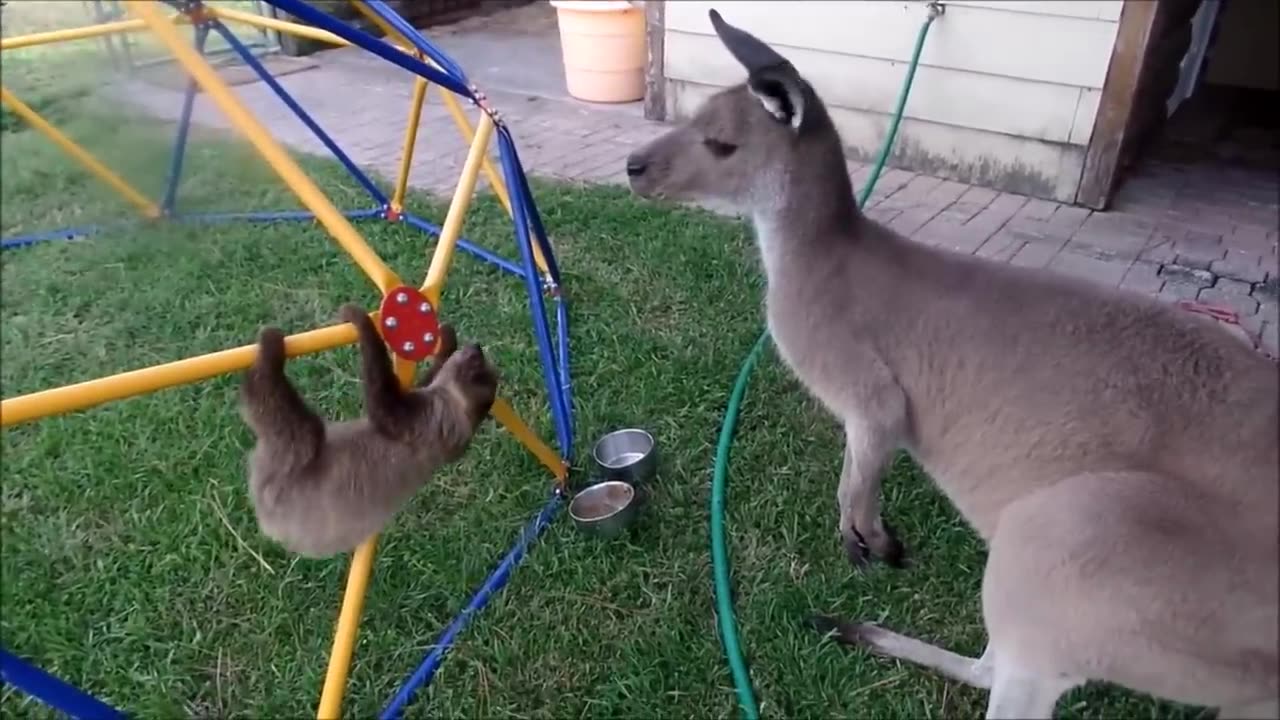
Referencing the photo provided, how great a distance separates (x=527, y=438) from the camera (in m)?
2.83

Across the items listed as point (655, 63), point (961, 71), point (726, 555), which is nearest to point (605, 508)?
point (726, 555)

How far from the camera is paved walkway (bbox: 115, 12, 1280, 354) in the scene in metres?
4.56

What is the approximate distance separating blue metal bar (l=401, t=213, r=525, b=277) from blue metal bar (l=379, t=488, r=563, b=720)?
62.7 inches

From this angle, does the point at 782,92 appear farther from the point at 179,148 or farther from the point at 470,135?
the point at 470,135

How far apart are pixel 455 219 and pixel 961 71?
3.87m

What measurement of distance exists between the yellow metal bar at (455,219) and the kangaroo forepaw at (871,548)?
1337mm

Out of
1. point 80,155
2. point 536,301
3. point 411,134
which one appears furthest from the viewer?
point 411,134

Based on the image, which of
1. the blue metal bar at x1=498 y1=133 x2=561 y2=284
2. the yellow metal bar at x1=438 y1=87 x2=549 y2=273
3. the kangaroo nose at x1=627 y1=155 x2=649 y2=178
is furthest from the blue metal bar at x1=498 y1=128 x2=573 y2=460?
the kangaroo nose at x1=627 y1=155 x2=649 y2=178

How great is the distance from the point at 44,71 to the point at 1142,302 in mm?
2129

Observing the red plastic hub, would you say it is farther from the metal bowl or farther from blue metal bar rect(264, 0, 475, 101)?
the metal bowl

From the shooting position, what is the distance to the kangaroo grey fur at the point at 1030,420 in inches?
67.7

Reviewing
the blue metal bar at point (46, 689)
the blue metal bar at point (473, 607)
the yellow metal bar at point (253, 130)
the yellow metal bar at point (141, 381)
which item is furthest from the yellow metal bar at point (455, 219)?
the blue metal bar at point (46, 689)

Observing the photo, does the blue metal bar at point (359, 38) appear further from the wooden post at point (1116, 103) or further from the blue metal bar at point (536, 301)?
the wooden post at point (1116, 103)

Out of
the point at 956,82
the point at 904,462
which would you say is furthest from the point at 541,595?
the point at 956,82
